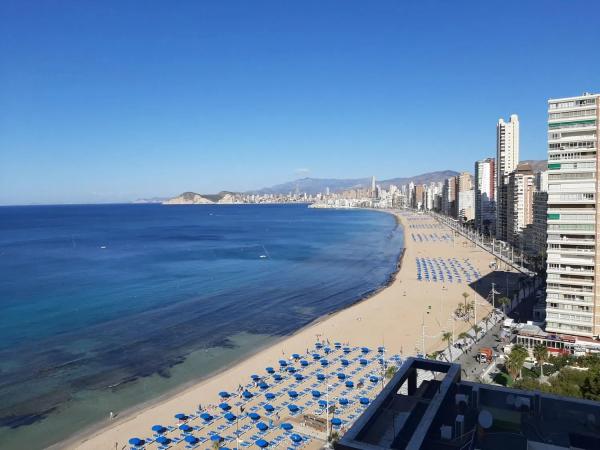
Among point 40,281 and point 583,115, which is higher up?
point 583,115

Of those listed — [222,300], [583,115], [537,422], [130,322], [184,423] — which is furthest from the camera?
[222,300]

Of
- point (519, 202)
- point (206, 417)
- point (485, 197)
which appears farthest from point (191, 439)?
point (485, 197)

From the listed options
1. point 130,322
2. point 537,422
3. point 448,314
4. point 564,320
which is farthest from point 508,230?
point 537,422

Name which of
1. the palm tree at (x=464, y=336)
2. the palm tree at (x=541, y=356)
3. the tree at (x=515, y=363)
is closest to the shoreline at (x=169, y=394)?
the palm tree at (x=464, y=336)

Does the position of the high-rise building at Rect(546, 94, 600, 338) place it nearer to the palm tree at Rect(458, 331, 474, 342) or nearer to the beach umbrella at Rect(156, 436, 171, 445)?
the palm tree at Rect(458, 331, 474, 342)

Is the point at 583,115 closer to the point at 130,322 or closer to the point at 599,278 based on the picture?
the point at 599,278

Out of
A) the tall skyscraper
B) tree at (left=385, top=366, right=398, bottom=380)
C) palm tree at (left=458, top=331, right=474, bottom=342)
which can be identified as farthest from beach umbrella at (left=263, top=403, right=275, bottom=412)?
the tall skyscraper

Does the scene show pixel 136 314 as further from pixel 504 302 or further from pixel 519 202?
pixel 519 202
